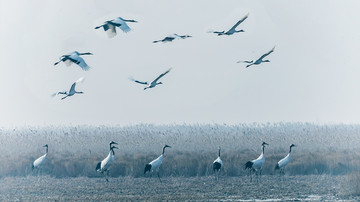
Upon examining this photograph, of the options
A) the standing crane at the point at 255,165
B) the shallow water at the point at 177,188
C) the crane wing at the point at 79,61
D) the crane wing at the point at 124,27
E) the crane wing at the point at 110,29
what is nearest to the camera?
the crane wing at the point at 124,27

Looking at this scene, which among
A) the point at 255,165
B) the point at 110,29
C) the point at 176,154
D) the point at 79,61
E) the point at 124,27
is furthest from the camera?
the point at 176,154

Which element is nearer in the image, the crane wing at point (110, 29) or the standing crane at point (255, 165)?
the crane wing at point (110, 29)

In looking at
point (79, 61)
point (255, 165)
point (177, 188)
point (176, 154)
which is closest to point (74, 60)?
point (79, 61)

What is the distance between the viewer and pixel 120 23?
22.3 meters

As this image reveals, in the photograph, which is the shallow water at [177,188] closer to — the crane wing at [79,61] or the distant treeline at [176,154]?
the distant treeline at [176,154]

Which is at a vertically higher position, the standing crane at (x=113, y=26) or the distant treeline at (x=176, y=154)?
the standing crane at (x=113, y=26)

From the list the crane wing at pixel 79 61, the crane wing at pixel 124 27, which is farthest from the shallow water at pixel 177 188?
the crane wing at pixel 124 27

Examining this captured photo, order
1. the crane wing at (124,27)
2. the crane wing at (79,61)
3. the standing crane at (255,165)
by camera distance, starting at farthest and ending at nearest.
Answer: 1. the standing crane at (255,165)
2. the crane wing at (79,61)
3. the crane wing at (124,27)

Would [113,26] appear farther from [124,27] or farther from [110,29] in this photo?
[124,27]

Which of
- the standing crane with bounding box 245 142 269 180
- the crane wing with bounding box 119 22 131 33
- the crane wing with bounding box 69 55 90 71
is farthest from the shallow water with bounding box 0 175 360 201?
the crane wing with bounding box 119 22 131 33

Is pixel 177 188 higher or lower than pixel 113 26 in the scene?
lower

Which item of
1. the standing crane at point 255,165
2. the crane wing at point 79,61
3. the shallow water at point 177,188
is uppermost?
the crane wing at point 79,61

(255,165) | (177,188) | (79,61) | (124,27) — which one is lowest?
(177,188)

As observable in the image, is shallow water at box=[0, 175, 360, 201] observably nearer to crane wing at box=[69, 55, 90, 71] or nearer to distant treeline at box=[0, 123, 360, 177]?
distant treeline at box=[0, 123, 360, 177]
